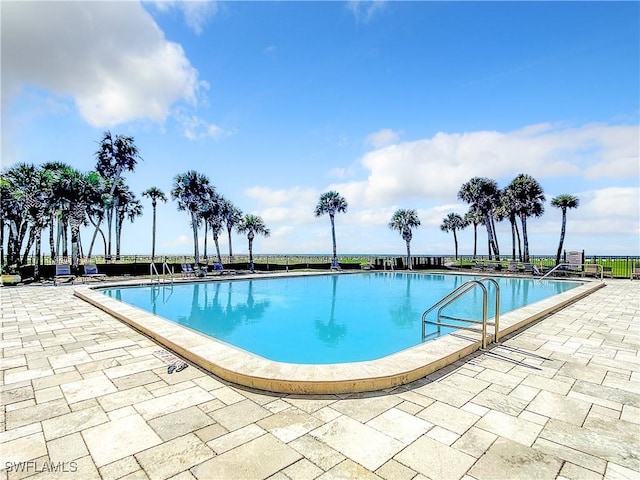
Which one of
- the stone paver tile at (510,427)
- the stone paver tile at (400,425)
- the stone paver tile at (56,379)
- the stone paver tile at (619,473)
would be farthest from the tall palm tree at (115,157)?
the stone paver tile at (619,473)

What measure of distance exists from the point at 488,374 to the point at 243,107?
11.1 m

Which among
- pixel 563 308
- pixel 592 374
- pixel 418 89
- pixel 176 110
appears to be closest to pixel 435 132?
pixel 418 89

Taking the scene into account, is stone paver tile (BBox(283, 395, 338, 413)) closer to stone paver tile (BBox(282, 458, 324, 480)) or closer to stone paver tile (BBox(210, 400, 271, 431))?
stone paver tile (BBox(210, 400, 271, 431))

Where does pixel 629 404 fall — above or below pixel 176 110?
below

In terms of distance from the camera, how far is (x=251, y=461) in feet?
6.68

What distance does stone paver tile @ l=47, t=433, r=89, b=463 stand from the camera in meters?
2.09

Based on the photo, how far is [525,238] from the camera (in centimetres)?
2497

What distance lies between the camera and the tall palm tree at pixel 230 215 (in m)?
29.6

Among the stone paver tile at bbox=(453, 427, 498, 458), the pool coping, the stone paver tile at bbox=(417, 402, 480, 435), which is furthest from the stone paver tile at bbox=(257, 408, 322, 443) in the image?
the stone paver tile at bbox=(453, 427, 498, 458)

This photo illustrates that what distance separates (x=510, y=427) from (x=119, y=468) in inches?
105

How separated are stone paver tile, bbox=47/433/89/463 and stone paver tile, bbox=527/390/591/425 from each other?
3371 millimetres

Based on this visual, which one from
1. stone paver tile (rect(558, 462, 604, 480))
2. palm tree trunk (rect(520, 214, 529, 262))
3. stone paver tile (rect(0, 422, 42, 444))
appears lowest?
stone paver tile (rect(558, 462, 604, 480))

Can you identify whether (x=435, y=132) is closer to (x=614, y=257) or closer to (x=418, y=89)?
(x=418, y=89)

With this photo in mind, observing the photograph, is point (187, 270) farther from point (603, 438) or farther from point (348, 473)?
point (603, 438)
